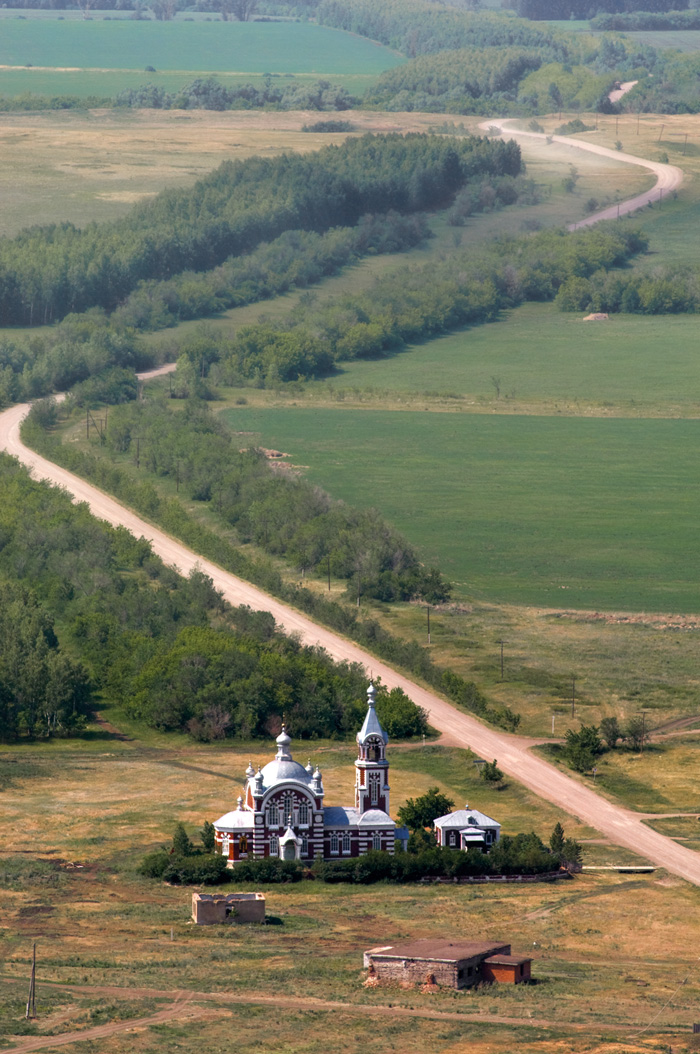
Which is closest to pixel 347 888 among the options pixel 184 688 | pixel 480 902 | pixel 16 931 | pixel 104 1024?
pixel 480 902

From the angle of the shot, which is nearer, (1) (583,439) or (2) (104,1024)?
(2) (104,1024)

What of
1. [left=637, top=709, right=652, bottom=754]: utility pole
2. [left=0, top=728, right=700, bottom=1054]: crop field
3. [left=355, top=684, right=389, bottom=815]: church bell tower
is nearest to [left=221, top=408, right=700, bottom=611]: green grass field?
[left=637, top=709, right=652, bottom=754]: utility pole

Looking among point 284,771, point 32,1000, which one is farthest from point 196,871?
point 32,1000

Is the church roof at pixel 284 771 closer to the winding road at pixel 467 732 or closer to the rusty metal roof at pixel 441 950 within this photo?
the winding road at pixel 467 732

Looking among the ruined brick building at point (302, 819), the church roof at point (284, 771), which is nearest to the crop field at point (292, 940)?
the ruined brick building at point (302, 819)

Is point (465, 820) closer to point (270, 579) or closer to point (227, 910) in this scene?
point (227, 910)

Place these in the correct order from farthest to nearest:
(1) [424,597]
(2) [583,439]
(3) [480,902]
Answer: (2) [583,439], (1) [424,597], (3) [480,902]

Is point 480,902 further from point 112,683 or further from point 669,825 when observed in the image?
point 112,683
